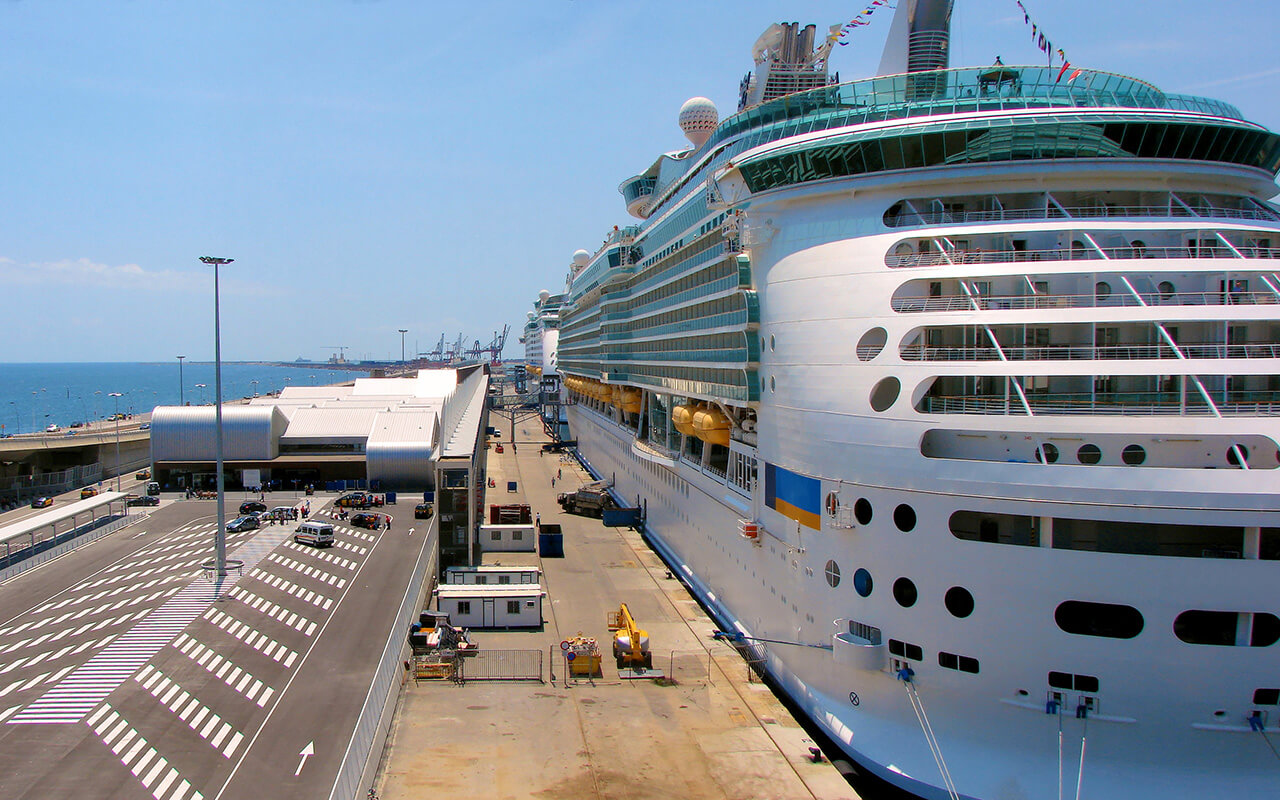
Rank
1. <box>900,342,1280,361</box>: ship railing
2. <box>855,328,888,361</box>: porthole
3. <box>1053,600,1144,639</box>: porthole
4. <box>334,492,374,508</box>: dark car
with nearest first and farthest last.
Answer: <box>1053,600,1144,639</box>: porthole
<box>900,342,1280,361</box>: ship railing
<box>855,328,888,361</box>: porthole
<box>334,492,374,508</box>: dark car

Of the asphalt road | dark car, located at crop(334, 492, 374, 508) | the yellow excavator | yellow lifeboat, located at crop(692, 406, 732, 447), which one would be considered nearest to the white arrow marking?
the asphalt road

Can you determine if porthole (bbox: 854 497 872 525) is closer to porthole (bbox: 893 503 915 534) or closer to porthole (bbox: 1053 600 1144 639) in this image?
porthole (bbox: 893 503 915 534)

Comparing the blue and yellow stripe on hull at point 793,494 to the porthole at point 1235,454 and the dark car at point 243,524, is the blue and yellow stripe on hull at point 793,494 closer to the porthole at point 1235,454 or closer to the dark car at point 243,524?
the porthole at point 1235,454

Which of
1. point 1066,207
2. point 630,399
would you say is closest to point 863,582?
point 1066,207

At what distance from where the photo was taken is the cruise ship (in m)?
13.4

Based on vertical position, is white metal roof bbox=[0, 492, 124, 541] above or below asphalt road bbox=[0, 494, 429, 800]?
above

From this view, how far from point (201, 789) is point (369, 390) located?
64995 mm

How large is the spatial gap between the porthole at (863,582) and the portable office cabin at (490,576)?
595 inches

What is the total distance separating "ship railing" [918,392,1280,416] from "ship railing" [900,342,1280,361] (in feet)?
2.53

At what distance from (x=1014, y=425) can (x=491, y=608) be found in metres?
17.6

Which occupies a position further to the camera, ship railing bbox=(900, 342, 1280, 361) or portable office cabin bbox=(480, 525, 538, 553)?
portable office cabin bbox=(480, 525, 538, 553)

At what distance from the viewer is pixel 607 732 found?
18.1 m

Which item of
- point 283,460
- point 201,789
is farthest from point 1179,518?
point 283,460

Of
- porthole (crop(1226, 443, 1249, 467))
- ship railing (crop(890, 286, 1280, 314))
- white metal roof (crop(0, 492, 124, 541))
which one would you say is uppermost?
ship railing (crop(890, 286, 1280, 314))
